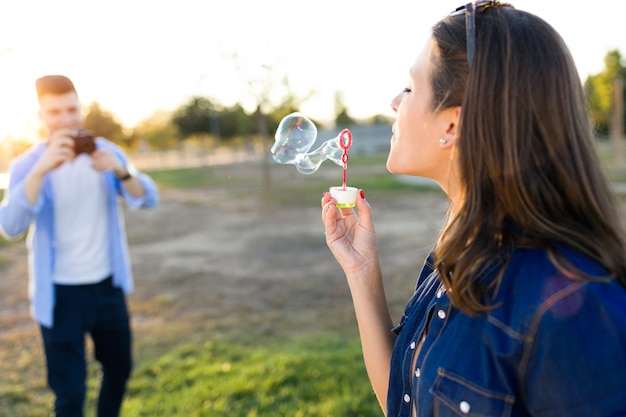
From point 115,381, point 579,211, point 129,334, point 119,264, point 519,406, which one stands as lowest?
point 115,381

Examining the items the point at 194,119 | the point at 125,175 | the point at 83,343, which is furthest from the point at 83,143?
the point at 194,119

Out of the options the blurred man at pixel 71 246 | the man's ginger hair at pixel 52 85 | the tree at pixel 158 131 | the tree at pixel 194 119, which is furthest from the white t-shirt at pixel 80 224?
the tree at pixel 158 131

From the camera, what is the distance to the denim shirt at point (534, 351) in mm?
1045

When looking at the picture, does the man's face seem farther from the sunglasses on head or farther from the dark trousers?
the sunglasses on head

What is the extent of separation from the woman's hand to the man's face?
1.90 m

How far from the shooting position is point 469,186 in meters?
1.28

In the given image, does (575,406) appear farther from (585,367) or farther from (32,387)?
(32,387)

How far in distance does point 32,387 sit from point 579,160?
3990 millimetres

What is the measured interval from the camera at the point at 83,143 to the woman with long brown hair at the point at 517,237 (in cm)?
214

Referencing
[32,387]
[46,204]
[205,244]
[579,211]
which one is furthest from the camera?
[205,244]

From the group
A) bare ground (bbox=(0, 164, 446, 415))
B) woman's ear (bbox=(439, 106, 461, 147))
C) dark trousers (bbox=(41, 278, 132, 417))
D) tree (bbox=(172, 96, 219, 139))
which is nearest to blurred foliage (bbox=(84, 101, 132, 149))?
tree (bbox=(172, 96, 219, 139))

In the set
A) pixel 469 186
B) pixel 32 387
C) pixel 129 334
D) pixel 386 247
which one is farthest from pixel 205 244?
pixel 469 186

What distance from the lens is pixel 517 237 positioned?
3.96 feet

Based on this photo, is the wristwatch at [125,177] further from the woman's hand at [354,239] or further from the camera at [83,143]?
the woman's hand at [354,239]
